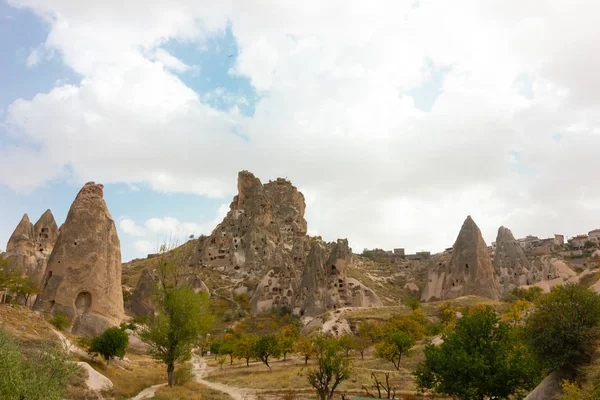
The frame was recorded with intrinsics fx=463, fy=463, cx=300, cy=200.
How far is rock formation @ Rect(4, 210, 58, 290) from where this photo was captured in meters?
49.3

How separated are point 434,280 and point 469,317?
42.5 meters

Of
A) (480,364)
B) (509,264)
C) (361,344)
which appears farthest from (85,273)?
(509,264)

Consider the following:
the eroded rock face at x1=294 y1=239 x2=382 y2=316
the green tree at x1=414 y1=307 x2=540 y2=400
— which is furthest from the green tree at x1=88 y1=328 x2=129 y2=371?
the eroded rock face at x1=294 y1=239 x2=382 y2=316

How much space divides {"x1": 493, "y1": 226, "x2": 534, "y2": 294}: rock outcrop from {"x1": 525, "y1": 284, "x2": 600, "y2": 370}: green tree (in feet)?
141

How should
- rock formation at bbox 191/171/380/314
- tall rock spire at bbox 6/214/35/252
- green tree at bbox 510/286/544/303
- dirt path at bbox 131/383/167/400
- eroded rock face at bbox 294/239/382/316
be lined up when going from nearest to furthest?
dirt path at bbox 131/383/167/400
green tree at bbox 510/286/544/303
eroded rock face at bbox 294/239/382/316
rock formation at bbox 191/171/380/314
tall rock spire at bbox 6/214/35/252

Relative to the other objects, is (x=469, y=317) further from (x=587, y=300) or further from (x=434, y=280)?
(x=434, y=280)

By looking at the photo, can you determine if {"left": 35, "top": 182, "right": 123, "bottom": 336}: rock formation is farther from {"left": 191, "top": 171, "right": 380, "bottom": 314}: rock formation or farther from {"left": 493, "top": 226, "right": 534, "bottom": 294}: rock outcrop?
{"left": 493, "top": 226, "right": 534, "bottom": 294}: rock outcrop

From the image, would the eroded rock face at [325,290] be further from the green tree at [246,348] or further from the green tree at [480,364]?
the green tree at [480,364]

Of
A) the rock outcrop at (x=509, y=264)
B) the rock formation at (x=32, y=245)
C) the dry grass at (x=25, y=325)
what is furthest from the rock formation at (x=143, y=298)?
the rock outcrop at (x=509, y=264)

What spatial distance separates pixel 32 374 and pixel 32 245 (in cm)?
5168

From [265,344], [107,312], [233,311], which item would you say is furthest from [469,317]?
[233,311]

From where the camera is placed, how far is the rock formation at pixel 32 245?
49.3 metres

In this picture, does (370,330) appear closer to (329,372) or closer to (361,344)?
(361,344)

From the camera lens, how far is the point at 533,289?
45281mm
